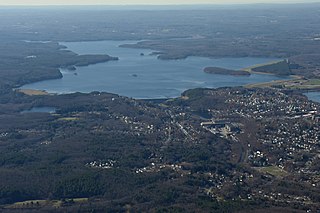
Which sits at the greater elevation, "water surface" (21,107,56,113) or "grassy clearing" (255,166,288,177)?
"grassy clearing" (255,166,288,177)

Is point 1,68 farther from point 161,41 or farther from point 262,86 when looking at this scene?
point 161,41

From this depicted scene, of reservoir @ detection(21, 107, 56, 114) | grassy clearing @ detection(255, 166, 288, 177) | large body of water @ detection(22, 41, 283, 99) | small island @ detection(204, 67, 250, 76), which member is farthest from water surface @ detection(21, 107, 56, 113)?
small island @ detection(204, 67, 250, 76)

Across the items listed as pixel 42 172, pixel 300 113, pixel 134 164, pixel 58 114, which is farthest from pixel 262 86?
pixel 42 172

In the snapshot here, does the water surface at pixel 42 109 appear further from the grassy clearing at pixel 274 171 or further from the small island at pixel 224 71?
the small island at pixel 224 71

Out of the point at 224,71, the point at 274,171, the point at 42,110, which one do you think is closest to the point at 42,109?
the point at 42,110

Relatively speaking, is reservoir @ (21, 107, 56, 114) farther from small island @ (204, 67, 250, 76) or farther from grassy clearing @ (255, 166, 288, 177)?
small island @ (204, 67, 250, 76)

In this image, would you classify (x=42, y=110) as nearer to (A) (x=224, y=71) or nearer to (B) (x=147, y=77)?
(B) (x=147, y=77)
